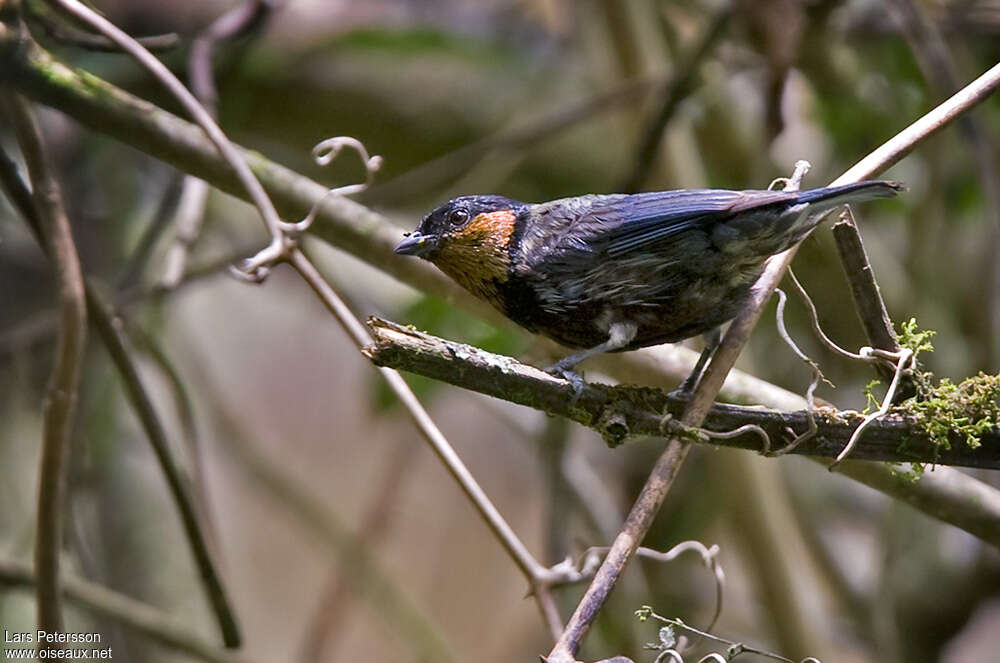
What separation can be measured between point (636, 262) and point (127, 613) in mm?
1601

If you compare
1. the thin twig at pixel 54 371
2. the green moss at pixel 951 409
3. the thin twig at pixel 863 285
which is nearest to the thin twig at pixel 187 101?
the thin twig at pixel 54 371

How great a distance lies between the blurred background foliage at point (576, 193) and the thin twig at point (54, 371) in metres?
0.70

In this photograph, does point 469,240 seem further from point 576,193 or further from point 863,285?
point 576,193

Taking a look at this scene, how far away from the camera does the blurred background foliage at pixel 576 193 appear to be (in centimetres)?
284

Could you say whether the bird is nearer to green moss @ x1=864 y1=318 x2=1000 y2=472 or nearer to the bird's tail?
the bird's tail

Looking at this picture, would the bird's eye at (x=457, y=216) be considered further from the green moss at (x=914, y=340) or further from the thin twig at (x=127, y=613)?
the thin twig at (x=127, y=613)

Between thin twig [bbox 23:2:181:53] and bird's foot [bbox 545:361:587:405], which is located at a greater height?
thin twig [bbox 23:2:181:53]

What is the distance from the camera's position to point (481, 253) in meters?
1.68

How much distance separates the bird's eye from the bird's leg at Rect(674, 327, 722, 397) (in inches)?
17.4

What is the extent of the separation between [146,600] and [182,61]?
181cm

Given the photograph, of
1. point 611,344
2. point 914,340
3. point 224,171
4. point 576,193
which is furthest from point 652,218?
point 576,193

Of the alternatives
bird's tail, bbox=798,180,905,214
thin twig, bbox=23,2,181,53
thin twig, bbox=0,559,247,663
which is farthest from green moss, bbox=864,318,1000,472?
thin twig, bbox=0,559,247,663

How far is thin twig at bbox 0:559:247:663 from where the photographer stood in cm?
235

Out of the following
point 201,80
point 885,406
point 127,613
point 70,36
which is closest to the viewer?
point 885,406
